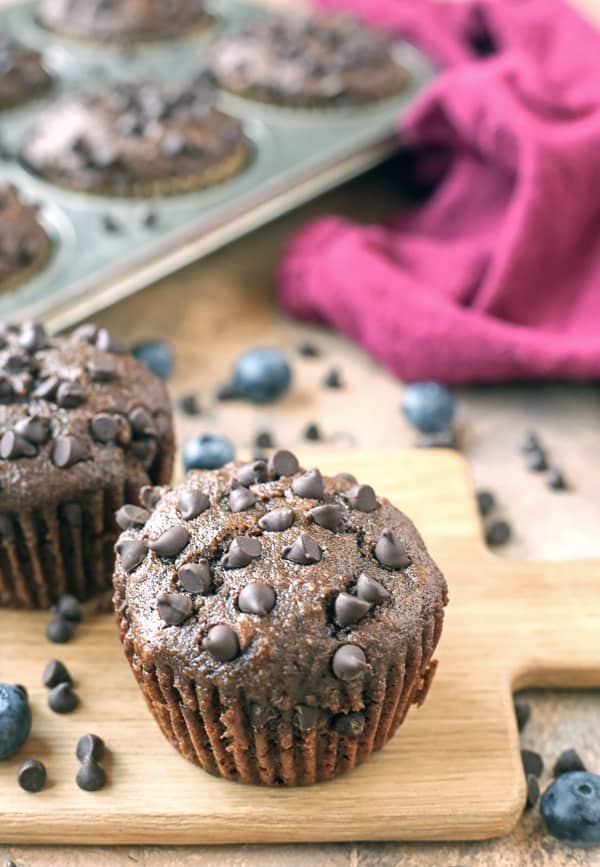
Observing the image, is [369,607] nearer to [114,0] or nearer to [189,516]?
[189,516]

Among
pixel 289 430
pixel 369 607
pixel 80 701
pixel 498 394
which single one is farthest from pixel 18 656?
pixel 498 394

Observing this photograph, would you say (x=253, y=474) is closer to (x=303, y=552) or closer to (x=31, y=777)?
(x=303, y=552)

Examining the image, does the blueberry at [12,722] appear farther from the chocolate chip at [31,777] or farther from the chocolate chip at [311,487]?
the chocolate chip at [311,487]

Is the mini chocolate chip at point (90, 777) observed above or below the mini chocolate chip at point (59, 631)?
above

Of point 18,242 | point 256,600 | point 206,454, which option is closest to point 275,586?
point 256,600

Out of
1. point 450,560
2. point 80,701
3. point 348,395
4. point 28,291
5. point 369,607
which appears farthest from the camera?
point 348,395

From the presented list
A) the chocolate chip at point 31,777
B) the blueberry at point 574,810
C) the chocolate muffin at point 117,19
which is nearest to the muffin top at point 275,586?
the chocolate chip at point 31,777

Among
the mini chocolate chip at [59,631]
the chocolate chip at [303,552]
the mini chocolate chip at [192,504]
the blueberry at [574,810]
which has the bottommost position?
the blueberry at [574,810]
